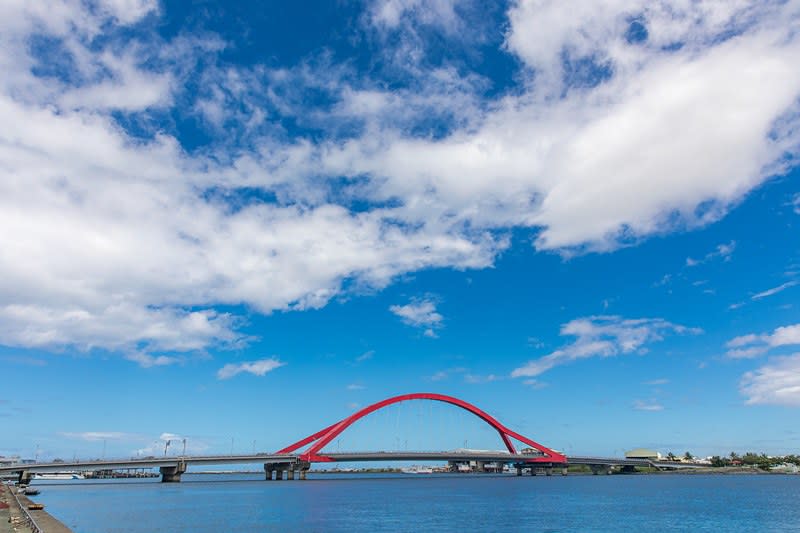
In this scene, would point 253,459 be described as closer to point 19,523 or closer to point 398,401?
point 398,401

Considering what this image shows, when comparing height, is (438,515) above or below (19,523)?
below

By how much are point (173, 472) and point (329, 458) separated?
31495 mm

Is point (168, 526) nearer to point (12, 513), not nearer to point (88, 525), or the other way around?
point (88, 525)

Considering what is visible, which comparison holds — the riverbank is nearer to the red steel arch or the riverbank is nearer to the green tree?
the red steel arch

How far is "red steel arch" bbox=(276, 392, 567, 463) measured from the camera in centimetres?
12251

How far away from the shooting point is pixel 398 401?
134250 mm

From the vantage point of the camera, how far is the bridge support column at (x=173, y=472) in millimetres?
111500

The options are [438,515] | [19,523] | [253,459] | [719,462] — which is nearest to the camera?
[19,523]

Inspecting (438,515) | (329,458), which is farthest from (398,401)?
(438,515)

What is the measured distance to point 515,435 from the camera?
14988 centimetres

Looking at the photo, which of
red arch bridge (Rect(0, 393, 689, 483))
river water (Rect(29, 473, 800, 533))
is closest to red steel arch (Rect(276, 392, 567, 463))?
red arch bridge (Rect(0, 393, 689, 483))

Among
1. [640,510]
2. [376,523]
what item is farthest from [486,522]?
[640,510]

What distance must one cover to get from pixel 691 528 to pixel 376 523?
2303 centimetres

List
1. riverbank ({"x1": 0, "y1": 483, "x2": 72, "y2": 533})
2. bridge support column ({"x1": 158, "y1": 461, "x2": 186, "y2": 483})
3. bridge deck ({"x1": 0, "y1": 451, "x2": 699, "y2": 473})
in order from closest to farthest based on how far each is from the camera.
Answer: riverbank ({"x1": 0, "y1": 483, "x2": 72, "y2": 533}) < bridge deck ({"x1": 0, "y1": 451, "x2": 699, "y2": 473}) < bridge support column ({"x1": 158, "y1": 461, "x2": 186, "y2": 483})
